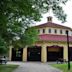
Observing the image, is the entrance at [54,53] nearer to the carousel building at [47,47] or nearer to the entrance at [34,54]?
the carousel building at [47,47]

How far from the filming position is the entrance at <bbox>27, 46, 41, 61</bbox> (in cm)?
6197

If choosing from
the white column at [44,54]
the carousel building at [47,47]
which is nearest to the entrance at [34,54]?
the carousel building at [47,47]

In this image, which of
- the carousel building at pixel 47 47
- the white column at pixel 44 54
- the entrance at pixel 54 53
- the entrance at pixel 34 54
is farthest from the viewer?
the entrance at pixel 34 54

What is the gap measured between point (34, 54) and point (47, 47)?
14.7 feet

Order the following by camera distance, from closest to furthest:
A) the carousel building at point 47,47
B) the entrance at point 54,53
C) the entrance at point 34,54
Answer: the carousel building at point 47,47, the entrance at point 54,53, the entrance at point 34,54

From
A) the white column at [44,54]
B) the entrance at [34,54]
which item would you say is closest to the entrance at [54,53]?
the entrance at [34,54]

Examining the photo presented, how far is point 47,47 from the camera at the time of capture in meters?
59.7

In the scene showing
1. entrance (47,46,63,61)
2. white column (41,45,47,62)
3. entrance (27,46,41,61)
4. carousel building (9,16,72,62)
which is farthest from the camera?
entrance (27,46,41,61)

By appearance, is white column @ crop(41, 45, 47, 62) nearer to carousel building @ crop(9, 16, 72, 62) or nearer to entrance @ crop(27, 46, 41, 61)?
carousel building @ crop(9, 16, 72, 62)

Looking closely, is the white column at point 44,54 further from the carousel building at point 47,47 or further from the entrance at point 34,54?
the entrance at point 34,54

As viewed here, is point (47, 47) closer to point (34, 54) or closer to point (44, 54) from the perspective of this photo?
point (44, 54)

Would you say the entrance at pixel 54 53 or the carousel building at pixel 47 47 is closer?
the carousel building at pixel 47 47

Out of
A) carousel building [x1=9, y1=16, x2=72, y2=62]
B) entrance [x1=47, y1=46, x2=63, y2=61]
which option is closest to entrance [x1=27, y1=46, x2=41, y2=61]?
carousel building [x1=9, y1=16, x2=72, y2=62]

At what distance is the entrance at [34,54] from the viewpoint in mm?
61972
